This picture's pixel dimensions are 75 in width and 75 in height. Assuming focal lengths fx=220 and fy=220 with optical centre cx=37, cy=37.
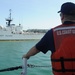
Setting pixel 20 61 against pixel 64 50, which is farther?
pixel 20 61

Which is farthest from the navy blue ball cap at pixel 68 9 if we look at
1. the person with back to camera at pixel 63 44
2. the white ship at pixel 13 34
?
the white ship at pixel 13 34

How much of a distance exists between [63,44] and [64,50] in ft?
0.26

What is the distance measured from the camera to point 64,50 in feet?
8.30

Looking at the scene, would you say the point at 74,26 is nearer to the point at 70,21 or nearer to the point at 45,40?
the point at 70,21

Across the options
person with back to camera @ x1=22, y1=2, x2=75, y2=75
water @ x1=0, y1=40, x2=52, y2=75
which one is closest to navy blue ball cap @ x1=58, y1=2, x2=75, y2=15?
person with back to camera @ x1=22, y1=2, x2=75, y2=75

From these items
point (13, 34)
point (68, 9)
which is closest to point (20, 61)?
point (68, 9)

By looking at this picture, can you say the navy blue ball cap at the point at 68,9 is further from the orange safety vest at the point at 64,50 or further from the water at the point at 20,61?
the water at the point at 20,61

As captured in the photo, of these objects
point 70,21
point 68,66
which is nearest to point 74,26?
point 70,21

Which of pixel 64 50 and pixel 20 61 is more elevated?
pixel 64 50

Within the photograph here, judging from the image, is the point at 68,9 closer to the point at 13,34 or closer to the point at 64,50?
the point at 64,50

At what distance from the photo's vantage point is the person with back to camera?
2508 mm

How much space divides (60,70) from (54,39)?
38 centimetres

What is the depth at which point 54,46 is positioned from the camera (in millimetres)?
2674

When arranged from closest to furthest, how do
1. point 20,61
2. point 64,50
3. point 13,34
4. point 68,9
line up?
point 64,50 → point 68,9 → point 20,61 → point 13,34
